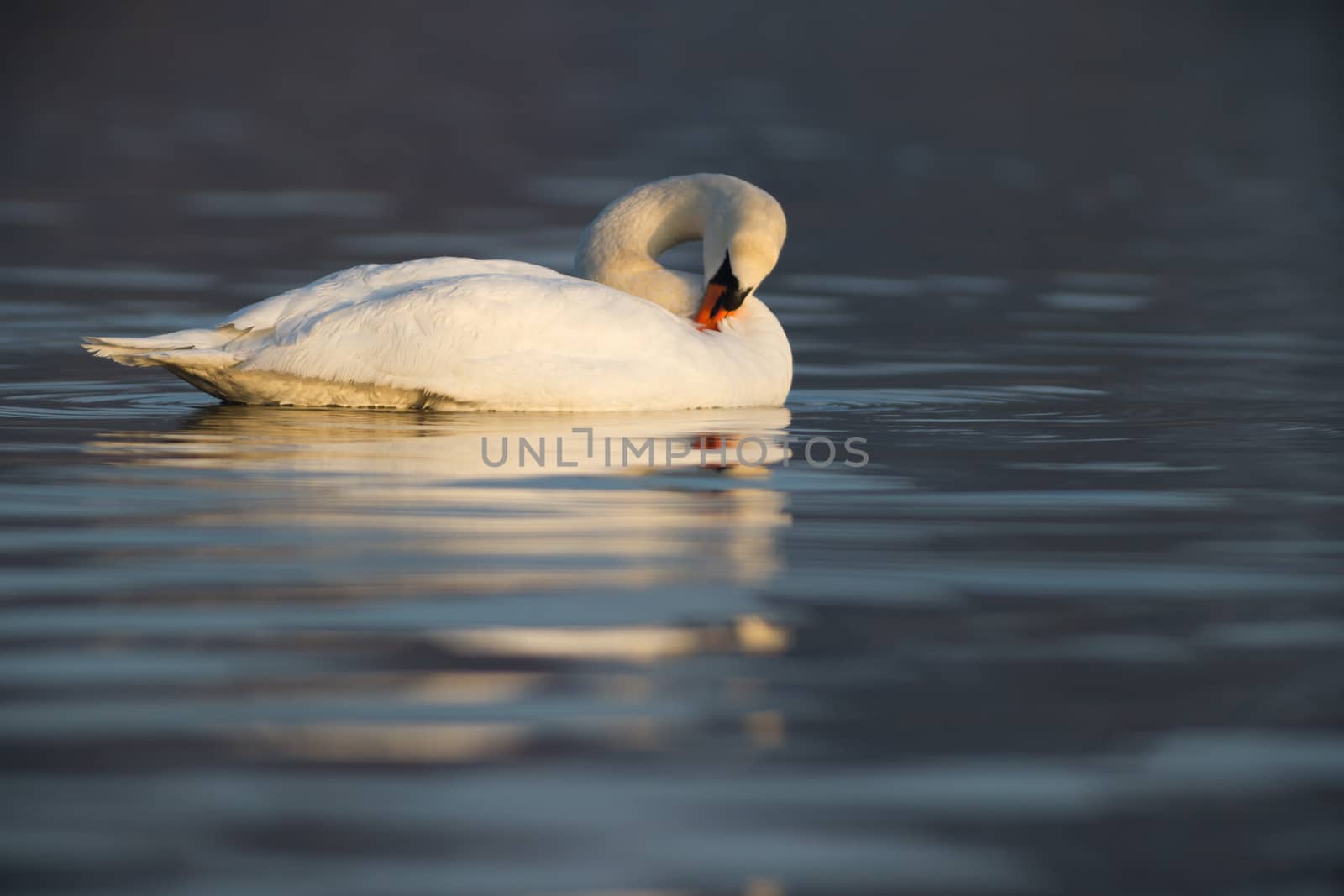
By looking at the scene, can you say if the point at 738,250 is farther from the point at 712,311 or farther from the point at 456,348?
the point at 456,348

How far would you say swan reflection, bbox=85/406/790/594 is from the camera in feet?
18.4

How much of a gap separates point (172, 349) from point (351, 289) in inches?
27.4

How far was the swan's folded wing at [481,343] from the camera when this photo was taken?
838 centimetres

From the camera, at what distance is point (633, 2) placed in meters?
69.2

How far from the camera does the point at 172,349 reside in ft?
27.7

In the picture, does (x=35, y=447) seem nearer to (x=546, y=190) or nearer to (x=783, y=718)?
(x=783, y=718)

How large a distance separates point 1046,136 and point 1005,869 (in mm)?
31026

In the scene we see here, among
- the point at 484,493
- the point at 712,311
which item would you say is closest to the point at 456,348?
the point at 712,311

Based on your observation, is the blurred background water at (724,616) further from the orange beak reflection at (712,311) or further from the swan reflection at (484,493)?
the orange beak reflection at (712,311)

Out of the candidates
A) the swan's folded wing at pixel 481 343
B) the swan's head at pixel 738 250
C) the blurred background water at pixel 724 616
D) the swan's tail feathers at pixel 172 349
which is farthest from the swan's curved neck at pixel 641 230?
the swan's tail feathers at pixel 172 349

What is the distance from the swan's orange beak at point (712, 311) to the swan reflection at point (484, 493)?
549mm

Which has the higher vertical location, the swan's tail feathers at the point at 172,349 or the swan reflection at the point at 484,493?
the swan's tail feathers at the point at 172,349

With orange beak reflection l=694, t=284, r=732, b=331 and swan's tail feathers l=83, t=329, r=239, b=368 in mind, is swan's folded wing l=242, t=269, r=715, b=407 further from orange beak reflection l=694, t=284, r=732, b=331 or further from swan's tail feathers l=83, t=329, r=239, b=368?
orange beak reflection l=694, t=284, r=732, b=331

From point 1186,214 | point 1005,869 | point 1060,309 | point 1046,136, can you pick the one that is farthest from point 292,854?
point 1046,136
